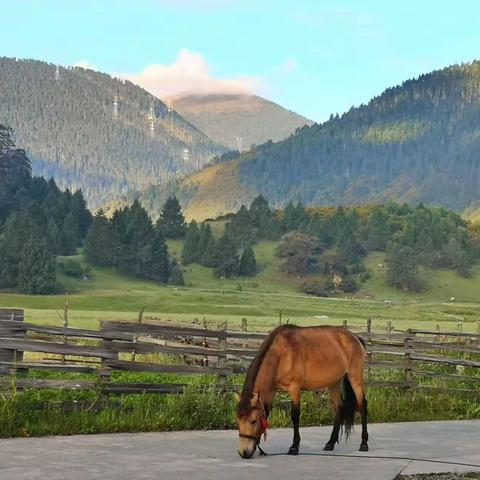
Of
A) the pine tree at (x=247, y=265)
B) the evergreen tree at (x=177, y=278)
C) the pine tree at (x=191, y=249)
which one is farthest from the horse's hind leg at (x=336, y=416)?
the pine tree at (x=191, y=249)

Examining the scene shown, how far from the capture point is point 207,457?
37.9ft

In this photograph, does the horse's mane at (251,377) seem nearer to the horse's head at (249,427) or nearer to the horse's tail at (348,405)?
the horse's head at (249,427)

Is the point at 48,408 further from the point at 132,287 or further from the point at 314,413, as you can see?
the point at 132,287

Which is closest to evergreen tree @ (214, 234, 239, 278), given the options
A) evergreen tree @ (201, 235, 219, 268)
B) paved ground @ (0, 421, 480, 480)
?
evergreen tree @ (201, 235, 219, 268)

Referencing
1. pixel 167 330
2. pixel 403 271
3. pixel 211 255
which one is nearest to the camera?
pixel 167 330

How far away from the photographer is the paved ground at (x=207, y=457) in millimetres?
→ 10305

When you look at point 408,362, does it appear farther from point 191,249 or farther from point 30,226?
point 191,249

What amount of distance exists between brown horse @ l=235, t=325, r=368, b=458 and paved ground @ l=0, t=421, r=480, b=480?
387 mm

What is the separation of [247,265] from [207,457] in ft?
563

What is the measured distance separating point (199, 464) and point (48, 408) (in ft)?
11.5

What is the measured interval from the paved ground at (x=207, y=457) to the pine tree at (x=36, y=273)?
130 m

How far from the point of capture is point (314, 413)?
16.0m

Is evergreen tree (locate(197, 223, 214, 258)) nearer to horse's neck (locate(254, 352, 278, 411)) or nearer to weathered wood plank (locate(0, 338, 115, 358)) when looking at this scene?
weathered wood plank (locate(0, 338, 115, 358))

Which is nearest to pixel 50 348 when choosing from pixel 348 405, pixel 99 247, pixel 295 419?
pixel 295 419
